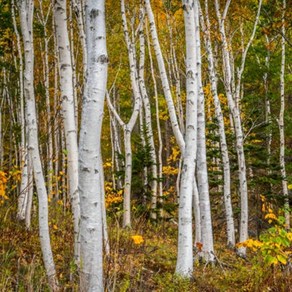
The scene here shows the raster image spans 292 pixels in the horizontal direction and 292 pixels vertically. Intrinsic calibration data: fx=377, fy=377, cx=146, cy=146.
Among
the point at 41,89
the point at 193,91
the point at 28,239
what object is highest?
the point at 41,89

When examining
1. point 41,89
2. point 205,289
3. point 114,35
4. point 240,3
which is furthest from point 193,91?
point 114,35

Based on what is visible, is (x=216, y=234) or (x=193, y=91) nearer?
(x=193, y=91)

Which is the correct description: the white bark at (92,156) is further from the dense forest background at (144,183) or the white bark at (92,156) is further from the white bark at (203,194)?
the white bark at (203,194)

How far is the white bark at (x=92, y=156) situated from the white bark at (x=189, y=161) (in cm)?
228

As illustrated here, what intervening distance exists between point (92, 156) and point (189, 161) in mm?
2492

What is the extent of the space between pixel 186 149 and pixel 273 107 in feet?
40.3

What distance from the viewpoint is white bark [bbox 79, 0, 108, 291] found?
2.74 m

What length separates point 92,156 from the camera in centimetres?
277

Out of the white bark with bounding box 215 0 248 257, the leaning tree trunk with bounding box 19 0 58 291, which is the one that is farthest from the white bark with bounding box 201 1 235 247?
the leaning tree trunk with bounding box 19 0 58 291

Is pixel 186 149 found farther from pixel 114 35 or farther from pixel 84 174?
pixel 114 35

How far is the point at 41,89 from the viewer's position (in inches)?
458

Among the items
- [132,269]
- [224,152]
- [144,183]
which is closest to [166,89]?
[132,269]

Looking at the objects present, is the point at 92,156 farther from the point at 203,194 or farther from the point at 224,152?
the point at 224,152

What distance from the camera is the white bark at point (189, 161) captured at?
486 centimetres
